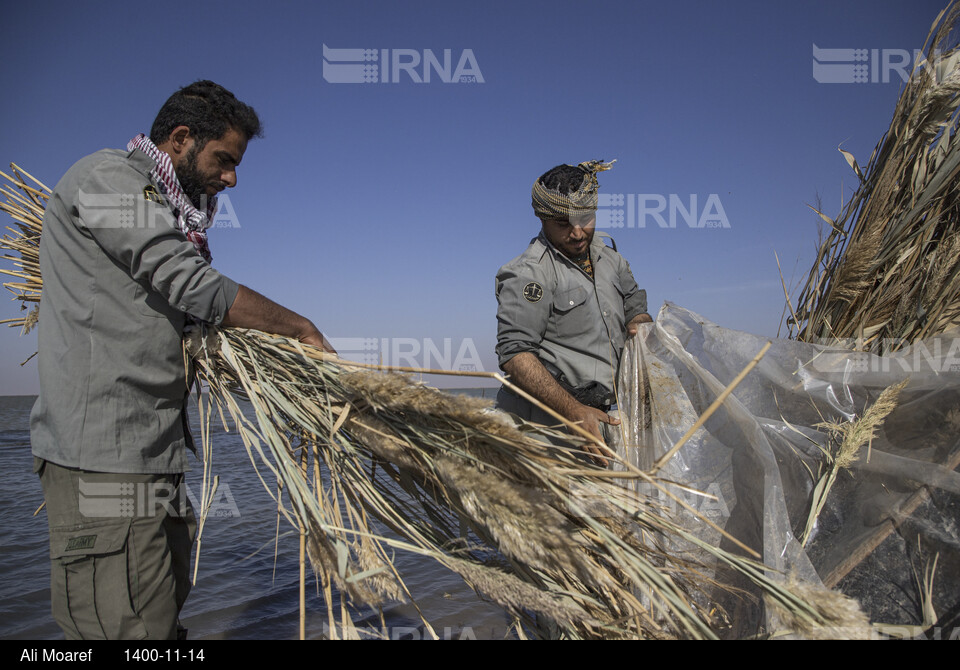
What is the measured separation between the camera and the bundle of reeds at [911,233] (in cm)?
203

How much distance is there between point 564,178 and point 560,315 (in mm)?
642

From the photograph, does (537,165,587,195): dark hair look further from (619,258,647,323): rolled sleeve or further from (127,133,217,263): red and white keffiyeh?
(127,133,217,263): red and white keffiyeh

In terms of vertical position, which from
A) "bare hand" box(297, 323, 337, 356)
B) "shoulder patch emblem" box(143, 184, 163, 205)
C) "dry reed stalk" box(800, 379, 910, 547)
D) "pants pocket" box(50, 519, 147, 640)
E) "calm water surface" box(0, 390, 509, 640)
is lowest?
"calm water surface" box(0, 390, 509, 640)

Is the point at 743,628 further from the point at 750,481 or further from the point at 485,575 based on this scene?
the point at 485,575

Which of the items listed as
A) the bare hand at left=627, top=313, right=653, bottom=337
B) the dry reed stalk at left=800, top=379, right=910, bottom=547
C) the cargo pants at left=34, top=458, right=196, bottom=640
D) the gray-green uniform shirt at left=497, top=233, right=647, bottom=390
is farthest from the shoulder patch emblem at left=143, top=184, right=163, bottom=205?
the dry reed stalk at left=800, top=379, right=910, bottom=547

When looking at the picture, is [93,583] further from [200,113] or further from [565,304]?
[565,304]

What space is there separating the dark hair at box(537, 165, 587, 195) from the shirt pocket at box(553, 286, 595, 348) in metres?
0.47

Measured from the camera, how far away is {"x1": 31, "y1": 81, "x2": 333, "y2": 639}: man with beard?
1604 mm

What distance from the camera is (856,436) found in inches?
73.7

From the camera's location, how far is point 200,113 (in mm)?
1878

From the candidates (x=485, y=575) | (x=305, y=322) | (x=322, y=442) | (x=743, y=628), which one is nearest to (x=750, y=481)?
(x=743, y=628)

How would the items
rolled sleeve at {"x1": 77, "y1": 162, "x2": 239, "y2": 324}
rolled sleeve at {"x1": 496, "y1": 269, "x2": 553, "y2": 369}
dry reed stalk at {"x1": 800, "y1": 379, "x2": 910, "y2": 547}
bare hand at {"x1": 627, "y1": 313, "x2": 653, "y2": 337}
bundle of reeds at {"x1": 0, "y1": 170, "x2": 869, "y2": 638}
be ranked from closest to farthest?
bundle of reeds at {"x1": 0, "y1": 170, "x2": 869, "y2": 638} < rolled sleeve at {"x1": 77, "y1": 162, "x2": 239, "y2": 324} < dry reed stalk at {"x1": 800, "y1": 379, "x2": 910, "y2": 547} < rolled sleeve at {"x1": 496, "y1": 269, "x2": 553, "y2": 369} < bare hand at {"x1": 627, "y1": 313, "x2": 653, "y2": 337}

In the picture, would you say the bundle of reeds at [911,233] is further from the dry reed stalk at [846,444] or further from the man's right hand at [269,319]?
the man's right hand at [269,319]

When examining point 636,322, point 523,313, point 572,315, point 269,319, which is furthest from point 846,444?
point 269,319
